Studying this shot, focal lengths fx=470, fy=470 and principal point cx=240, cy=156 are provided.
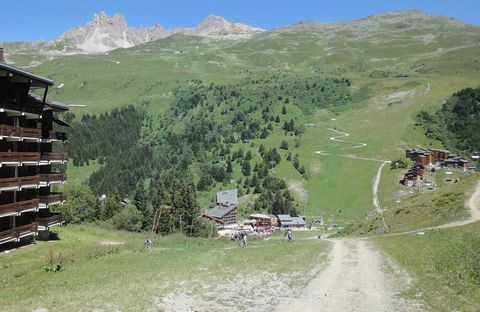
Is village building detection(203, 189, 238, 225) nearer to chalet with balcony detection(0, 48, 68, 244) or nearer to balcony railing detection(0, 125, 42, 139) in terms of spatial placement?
chalet with balcony detection(0, 48, 68, 244)

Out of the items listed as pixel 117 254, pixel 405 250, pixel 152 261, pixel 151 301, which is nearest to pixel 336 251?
pixel 405 250

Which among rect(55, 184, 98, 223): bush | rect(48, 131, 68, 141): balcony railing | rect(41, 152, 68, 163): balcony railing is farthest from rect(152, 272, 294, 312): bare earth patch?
rect(55, 184, 98, 223): bush

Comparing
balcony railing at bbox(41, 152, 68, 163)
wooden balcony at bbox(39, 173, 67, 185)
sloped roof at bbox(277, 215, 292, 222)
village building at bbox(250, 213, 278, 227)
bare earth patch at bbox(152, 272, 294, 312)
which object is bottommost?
village building at bbox(250, 213, 278, 227)

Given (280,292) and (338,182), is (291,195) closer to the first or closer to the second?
(338,182)

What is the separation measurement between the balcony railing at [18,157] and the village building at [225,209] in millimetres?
123328

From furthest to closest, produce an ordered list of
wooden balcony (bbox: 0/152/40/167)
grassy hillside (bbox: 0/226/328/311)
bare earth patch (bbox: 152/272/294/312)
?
1. wooden balcony (bbox: 0/152/40/167)
2. grassy hillside (bbox: 0/226/328/311)
3. bare earth patch (bbox: 152/272/294/312)

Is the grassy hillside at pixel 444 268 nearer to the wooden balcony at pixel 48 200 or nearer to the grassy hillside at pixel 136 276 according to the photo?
the grassy hillside at pixel 136 276

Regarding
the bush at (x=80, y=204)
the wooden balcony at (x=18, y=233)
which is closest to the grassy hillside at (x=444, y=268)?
the wooden balcony at (x=18, y=233)

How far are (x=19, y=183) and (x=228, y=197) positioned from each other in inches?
5727

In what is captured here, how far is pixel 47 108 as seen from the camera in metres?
58.0

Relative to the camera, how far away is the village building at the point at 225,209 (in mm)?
179500

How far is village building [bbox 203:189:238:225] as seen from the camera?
17950cm

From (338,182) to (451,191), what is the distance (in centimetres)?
12232

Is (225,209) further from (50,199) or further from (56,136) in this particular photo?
(50,199)
